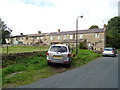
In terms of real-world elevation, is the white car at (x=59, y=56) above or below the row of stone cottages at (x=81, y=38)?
below

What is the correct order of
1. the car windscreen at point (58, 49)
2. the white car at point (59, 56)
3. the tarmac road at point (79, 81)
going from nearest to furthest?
the tarmac road at point (79, 81)
the white car at point (59, 56)
the car windscreen at point (58, 49)

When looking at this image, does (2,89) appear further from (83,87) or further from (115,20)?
(115,20)

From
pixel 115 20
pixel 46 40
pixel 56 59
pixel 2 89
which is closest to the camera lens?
pixel 2 89

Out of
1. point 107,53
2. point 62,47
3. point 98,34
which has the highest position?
point 98,34

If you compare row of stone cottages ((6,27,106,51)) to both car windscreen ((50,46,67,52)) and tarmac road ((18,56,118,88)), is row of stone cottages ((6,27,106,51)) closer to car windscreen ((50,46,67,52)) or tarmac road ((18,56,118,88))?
car windscreen ((50,46,67,52))

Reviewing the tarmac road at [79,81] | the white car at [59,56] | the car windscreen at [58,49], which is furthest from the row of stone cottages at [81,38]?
the tarmac road at [79,81]

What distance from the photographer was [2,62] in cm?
895

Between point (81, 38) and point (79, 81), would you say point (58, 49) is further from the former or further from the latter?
point (81, 38)

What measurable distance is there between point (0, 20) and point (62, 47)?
66407 mm

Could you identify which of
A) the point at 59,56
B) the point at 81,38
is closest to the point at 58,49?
the point at 59,56

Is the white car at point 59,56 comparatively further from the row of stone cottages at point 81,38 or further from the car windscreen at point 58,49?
the row of stone cottages at point 81,38

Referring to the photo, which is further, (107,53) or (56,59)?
(107,53)

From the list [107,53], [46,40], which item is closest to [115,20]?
[46,40]

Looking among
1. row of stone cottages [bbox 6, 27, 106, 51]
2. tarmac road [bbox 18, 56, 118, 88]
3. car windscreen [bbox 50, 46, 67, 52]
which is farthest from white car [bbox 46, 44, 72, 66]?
row of stone cottages [bbox 6, 27, 106, 51]
